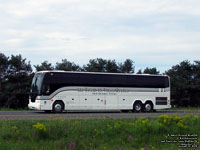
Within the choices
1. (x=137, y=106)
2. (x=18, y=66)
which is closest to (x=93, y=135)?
(x=137, y=106)

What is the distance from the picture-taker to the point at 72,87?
90.6 feet

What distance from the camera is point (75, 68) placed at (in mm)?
55500

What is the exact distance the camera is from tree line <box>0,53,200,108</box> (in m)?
44.7

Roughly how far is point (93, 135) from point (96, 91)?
15402 millimetres

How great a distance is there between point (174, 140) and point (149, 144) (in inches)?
41.5

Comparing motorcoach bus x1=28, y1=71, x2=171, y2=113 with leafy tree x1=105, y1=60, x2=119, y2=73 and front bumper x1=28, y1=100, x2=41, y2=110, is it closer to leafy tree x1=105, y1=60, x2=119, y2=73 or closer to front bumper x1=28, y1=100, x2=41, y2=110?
front bumper x1=28, y1=100, x2=41, y2=110

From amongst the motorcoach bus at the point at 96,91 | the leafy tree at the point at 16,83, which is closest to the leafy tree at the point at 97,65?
the leafy tree at the point at 16,83

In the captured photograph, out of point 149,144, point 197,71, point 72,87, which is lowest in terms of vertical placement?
point 149,144

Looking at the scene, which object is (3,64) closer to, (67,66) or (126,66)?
(67,66)

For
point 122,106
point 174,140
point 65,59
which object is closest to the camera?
point 174,140

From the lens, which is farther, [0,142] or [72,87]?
[72,87]

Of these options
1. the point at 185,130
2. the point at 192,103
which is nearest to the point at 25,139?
the point at 185,130

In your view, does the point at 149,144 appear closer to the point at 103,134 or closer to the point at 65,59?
the point at 103,134

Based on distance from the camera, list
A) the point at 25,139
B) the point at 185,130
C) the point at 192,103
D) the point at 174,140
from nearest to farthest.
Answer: the point at 25,139 → the point at 174,140 → the point at 185,130 → the point at 192,103
